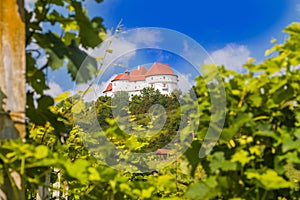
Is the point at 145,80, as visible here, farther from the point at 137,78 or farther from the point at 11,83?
the point at 11,83

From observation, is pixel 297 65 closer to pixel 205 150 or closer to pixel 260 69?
pixel 260 69

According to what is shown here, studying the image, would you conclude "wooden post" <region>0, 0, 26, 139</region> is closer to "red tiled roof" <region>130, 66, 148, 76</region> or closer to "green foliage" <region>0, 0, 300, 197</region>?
"green foliage" <region>0, 0, 300, 197</region>

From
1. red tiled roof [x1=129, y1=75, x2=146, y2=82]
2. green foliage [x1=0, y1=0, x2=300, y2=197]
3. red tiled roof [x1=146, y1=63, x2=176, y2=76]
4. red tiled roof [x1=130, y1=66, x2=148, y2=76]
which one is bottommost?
green foliage [x1=0, y1=0, x2=300, y2=197]

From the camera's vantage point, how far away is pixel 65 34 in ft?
7.88

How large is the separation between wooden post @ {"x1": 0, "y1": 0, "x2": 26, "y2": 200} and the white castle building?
1.91 metres

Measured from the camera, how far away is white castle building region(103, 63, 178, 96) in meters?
4.08

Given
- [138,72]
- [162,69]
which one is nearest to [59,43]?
[162,69]

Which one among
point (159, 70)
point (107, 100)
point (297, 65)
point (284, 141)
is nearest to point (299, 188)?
point (284, 141)

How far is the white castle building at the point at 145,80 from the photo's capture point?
4079 millimetres

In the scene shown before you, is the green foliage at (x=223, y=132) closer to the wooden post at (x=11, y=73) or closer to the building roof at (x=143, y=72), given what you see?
Result: the wooden post at (x=11, y=73)

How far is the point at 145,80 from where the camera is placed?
5.00 metres

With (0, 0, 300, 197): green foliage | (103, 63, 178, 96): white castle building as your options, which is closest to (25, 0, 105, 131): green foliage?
(0, 0, 300, 197): green foliage

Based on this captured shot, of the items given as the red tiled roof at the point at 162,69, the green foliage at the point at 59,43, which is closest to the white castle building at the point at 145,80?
the red tiled roof at the point at 162,69

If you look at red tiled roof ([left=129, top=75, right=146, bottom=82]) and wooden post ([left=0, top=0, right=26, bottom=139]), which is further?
red tiled roof ([left=129, top=75, right=146, bottom=82])
